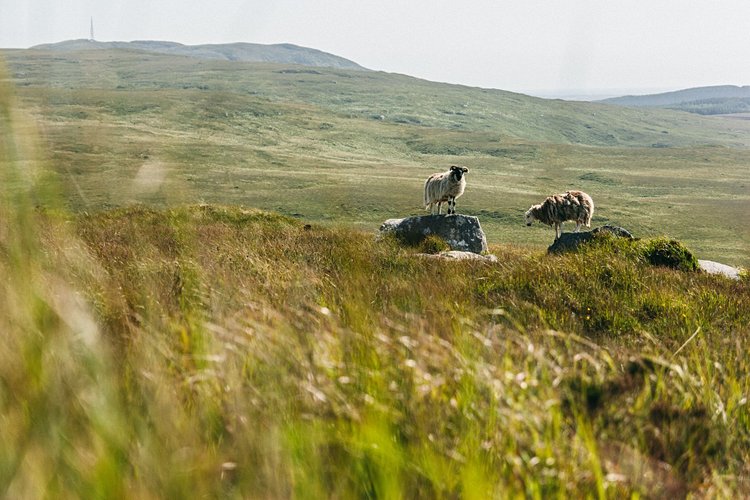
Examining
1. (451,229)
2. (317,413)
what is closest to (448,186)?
(451,229)

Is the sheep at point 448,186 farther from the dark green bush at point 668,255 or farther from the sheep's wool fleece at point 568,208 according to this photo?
the dark green bush at point 668,255

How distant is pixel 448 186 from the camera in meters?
18.3

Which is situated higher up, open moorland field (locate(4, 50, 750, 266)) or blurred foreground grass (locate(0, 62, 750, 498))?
blurred foreground grass (locate(0, 62, 750, 498))

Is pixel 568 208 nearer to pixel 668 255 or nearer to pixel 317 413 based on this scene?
pixel 668 255

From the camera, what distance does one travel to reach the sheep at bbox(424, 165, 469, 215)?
59.3 ft

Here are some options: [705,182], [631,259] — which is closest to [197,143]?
[705,182]

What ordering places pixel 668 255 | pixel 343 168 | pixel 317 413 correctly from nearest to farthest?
pixel 317 413, pixel 668 255, pixel 343 168

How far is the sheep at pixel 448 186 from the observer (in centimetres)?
1806

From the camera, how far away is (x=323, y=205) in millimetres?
51688

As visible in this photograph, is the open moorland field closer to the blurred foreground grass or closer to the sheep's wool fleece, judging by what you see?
the blurred foreground grass

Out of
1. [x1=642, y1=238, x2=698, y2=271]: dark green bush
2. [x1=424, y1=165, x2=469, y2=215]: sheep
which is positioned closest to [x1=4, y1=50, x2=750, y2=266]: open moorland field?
[x1=424, y1=165, x2=469, y2=215]: sheep

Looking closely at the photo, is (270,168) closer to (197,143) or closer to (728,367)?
(197,143)

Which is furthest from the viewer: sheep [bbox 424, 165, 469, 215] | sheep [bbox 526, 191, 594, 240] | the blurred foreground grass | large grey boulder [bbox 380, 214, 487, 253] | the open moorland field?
the open moorland field

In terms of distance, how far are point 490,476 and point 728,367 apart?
88.3 inches
